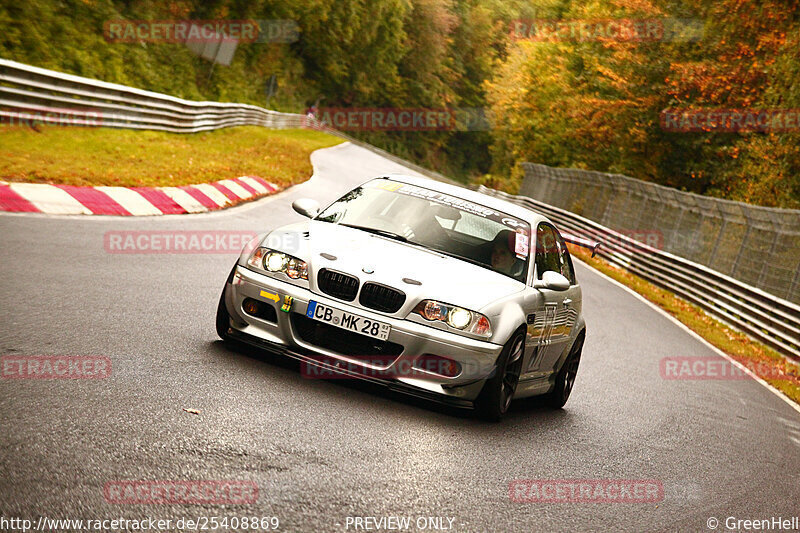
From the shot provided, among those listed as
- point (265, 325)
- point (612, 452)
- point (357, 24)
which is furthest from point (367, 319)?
point (357, 24)

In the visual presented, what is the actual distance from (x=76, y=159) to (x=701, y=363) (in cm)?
994

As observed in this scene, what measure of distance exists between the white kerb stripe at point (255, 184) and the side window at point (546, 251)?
13.3 m

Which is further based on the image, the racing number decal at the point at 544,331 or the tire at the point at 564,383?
the tire at the point at 564,383

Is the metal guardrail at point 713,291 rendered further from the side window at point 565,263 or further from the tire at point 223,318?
the tire at point 223,318

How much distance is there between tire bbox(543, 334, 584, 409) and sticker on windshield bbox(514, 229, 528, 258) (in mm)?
1243

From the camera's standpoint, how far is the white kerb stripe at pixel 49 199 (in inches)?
494

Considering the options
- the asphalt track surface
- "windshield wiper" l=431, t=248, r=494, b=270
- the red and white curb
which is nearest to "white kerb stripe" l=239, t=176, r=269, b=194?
the red and white curb

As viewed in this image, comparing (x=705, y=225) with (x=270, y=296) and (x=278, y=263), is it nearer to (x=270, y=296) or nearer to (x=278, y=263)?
(x=278, y=263)

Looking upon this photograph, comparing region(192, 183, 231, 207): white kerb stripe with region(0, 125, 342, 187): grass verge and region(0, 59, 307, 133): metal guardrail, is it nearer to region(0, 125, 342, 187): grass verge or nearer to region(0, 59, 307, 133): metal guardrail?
region(0, 125, 342, 187): grass verge

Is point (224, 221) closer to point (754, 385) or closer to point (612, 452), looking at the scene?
point (754, 385)

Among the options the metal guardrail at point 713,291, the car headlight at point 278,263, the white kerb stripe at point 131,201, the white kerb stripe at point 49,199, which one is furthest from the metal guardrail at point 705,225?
the car headlight at point 278,263

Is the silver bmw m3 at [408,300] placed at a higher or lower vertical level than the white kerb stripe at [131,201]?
higher

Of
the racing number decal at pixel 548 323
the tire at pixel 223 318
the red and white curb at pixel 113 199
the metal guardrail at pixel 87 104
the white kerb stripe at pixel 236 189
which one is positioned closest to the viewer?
the tire at pixel 223 318

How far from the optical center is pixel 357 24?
83.9 metres
